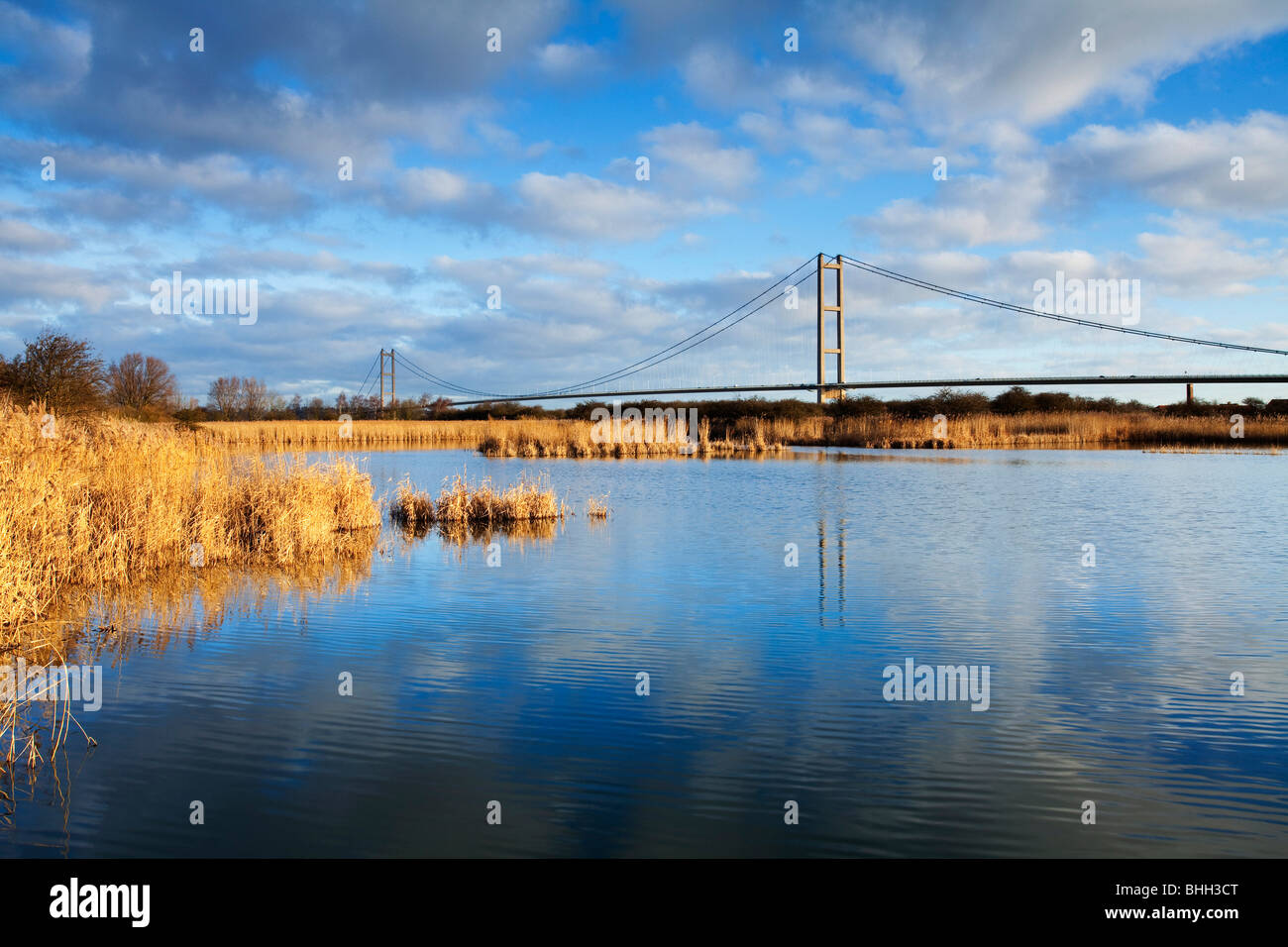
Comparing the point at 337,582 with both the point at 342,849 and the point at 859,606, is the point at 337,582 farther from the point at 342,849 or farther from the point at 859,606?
the point at 342,849

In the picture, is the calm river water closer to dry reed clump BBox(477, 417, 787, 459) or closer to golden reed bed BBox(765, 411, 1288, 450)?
dry reed clump BBox(477, 417, 787, 459)

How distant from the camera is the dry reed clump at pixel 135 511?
20.8ft

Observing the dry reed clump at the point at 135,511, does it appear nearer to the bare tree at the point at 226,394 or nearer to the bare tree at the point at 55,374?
the bare tree at the point at 55,374

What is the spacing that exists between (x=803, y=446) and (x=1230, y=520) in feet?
71.7

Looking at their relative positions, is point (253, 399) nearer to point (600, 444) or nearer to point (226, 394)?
point (226, 394)

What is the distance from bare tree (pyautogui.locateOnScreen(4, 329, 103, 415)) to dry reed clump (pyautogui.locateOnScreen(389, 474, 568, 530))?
5883mm

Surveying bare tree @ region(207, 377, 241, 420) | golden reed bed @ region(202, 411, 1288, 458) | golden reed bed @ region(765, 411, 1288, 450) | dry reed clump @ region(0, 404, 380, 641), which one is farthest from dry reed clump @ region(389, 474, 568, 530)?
bare tree @ region(207, 377, 241, 420)

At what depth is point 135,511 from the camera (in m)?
7.92

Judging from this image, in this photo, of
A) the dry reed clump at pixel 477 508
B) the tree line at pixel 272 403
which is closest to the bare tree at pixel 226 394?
the tree line at pixel 272 403

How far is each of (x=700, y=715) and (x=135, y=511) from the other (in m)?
6.44
